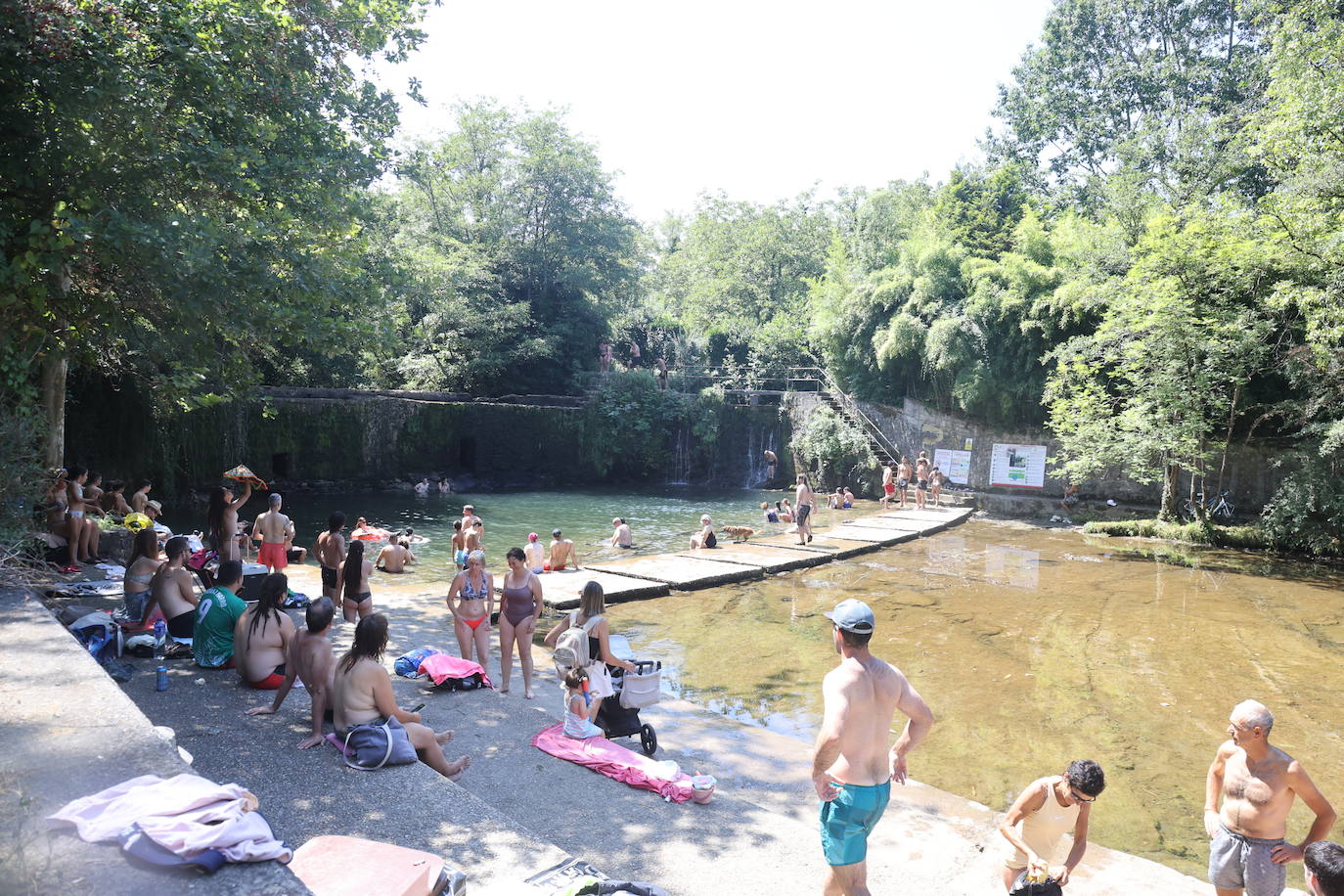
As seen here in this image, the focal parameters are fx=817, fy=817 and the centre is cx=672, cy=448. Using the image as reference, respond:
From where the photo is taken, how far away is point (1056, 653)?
9734 mm

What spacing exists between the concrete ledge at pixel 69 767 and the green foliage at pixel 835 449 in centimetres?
2344

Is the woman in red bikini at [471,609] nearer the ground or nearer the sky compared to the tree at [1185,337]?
nearer the ground

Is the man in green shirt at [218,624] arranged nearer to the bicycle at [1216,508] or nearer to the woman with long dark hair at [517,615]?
the woman with long dark hair at [517,615]

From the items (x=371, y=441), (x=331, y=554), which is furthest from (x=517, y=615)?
(x=371, y=441)

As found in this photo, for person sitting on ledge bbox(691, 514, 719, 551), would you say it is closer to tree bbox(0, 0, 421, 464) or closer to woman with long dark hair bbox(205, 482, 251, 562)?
tree bbox(0, 0, 421, 464)

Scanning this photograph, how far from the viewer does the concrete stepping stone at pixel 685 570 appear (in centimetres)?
1266

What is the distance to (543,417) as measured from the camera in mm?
29609

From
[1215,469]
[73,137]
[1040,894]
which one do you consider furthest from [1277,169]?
[73,137]

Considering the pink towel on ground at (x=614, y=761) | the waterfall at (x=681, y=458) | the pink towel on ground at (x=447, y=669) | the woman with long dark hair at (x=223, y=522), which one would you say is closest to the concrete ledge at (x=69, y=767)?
the pink towel on ground at (x=614, y=761)

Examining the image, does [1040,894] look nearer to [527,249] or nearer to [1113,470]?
[1113,470]


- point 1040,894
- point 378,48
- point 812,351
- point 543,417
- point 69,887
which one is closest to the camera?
point 69,887

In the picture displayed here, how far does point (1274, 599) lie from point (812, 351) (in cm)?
2088

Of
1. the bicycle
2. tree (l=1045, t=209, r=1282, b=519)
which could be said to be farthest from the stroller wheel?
the bicycle

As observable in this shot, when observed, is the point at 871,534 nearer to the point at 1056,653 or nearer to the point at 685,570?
the point at 685,570
